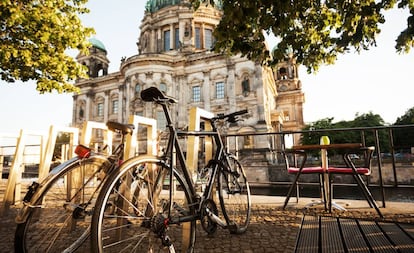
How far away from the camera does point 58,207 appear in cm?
262

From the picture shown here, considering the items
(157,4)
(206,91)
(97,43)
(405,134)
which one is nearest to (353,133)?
(405,134)

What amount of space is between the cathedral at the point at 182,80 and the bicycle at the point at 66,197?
20988 millimetres

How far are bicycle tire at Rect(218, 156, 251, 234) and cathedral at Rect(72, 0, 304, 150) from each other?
66.1 ft

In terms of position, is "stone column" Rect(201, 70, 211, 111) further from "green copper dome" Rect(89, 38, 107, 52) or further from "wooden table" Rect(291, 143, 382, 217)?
"wooden table" Rect(291, 143, 382, 217)

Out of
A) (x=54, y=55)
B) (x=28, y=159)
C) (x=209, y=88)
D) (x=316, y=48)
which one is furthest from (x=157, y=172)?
(x=209, y=88)

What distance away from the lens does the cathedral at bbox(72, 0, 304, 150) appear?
2920 centimetres

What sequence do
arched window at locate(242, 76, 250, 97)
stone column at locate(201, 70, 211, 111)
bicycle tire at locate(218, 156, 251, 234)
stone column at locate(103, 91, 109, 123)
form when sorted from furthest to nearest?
1. stone column at locate(103, 91, 109, 123)
2. stone column at locate(201, 70, 211, 111)
3. arched window at locate(242, 76, 250, 97)
4. bicycle tire at locate(218, 156, 251, 234)

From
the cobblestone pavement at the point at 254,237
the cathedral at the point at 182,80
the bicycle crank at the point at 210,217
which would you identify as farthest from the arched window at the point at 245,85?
the bicycle crank at the point at 210,217

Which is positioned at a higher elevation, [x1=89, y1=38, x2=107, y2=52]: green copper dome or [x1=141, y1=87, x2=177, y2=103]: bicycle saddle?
[x1=89, y1=38, x2=107, y2=52]: green copper dome

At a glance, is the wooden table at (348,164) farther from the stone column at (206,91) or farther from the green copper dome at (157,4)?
the green copper dome at (157,4)

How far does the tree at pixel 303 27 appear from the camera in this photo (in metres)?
3.26

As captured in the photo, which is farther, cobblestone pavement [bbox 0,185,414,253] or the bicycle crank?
cobblestone pavement [bbox 0,185,414,253]

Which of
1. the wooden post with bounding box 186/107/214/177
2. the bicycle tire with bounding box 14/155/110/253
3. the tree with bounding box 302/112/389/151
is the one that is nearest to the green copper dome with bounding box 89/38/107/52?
the tree with bounding box 302/112/389/151

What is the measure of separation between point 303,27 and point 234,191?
10.9 ft
